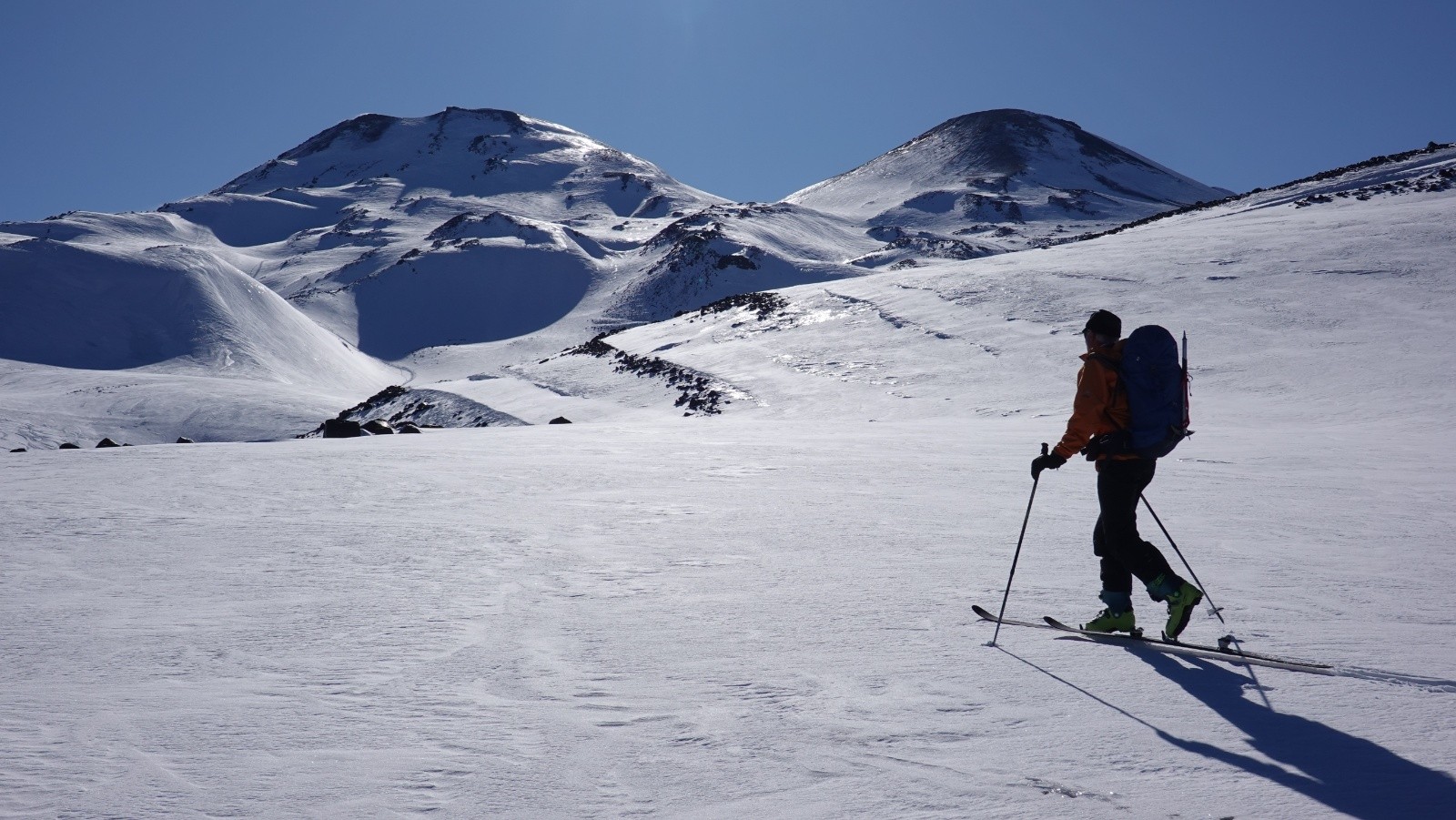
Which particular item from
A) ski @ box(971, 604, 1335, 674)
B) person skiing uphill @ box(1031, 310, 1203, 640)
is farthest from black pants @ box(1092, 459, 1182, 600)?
ski @ box(971, 604, 1335, 674)

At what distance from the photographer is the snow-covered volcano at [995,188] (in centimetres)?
8944

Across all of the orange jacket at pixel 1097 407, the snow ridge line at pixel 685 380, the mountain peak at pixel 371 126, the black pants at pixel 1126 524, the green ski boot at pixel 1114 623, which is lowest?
the green ski boot at pixel 1114 623

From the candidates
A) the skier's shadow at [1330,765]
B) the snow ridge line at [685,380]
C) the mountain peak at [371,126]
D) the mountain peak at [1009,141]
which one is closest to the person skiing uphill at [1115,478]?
the skier's shadow at [1330,765]

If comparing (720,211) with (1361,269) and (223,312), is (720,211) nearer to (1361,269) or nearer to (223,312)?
(223,312)

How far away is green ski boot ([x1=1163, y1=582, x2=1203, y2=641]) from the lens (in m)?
4.98

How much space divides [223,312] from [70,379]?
41.4ft

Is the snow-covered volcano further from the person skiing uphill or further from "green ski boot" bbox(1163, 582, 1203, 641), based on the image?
→ "green ski boot" bbox(1163, 582, 1203, 641)

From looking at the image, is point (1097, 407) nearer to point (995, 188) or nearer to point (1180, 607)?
point (1180, 607)

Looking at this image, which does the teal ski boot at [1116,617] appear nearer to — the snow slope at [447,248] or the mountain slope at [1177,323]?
the mountain slope at [1177,323]

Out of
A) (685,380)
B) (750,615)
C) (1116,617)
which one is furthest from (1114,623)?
(685,380)

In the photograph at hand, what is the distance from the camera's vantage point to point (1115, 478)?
511cm

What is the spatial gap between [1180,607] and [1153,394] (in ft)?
3.74

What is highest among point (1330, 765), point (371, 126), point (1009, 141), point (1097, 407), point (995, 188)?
point (371, 126)

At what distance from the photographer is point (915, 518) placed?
8570 millimetres
